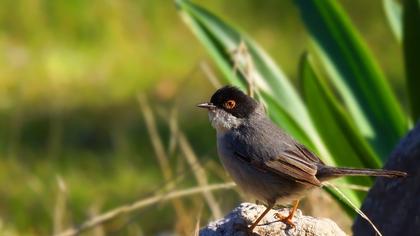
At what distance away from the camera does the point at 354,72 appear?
245 inches

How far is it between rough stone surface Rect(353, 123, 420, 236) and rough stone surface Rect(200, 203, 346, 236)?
61cm

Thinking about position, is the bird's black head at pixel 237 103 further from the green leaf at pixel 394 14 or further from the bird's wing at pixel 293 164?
the green leaf at pixel 394 14

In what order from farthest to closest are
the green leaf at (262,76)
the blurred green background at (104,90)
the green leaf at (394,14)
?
the blurred green background at (104,90), the green leaf at (394,14), the green leaf at (262,76)

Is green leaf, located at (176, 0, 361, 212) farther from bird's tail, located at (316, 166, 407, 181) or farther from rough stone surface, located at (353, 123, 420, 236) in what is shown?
bird's tail, located at (316, 166, 407, 181)

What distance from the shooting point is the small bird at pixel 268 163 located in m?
4.66

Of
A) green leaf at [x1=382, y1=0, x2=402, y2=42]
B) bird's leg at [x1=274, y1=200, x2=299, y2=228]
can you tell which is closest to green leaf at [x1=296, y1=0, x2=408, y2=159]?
green leaf at [x1=382, y1=0, x2=402, y2=42]

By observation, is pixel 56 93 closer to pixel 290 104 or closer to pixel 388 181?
pixel 290 104

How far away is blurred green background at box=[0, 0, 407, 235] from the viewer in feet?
26.8

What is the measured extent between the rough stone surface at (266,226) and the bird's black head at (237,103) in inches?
28.0

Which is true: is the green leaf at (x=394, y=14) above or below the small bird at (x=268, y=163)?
above

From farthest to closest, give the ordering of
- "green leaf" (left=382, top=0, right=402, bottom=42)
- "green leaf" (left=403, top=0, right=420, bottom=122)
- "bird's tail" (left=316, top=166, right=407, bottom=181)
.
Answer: "green leaf" (left=382, top=0, right=402, bottom=42), "green leaf" (left=403, top=0, right=420, bottom=122), "bird's tail" (left=316, top=166, right=407, bottom=181)

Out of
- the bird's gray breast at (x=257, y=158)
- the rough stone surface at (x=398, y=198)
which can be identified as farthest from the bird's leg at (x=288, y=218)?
the rough stone surface at (x=398, y=198)

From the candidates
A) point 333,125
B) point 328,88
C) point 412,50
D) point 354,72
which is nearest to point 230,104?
point 333,125

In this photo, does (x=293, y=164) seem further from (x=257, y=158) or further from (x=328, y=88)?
(x=328, y=88)
